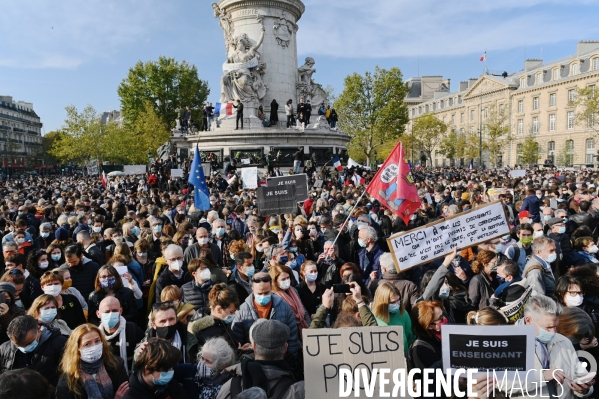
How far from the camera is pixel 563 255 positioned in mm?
7418

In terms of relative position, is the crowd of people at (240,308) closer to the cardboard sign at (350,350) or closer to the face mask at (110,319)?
the face mask at (110,319)

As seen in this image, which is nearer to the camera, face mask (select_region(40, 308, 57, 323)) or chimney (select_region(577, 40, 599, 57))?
face mask (select_region(40, 308, 57, 323))

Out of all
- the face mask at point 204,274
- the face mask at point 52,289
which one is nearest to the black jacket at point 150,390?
the face mask at point 204,274

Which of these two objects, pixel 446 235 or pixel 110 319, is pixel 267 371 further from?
pixel 446 235

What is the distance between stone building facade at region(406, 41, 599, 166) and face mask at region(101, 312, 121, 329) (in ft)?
194

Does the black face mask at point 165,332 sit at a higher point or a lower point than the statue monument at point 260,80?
lower

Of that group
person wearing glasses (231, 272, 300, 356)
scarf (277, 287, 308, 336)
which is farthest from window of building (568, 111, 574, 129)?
person wearing glasses (231, 272, 300, 356)

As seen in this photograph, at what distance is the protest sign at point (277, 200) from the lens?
33.3ft

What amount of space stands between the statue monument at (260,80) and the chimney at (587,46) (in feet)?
153

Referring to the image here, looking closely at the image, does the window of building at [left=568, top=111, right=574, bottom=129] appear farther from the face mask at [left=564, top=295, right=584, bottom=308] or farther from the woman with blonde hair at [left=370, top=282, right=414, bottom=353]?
the woman with blonde hair at [left=370, top=282, right=414, bottom=353]

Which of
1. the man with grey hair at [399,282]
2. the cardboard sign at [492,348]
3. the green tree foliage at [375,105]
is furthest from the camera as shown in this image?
the green tree foliage at [375,105]

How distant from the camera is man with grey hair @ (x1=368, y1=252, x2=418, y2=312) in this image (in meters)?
5.21

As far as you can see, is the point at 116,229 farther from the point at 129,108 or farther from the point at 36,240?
the point at 129,108

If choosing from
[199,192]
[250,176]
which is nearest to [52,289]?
[199,192]
